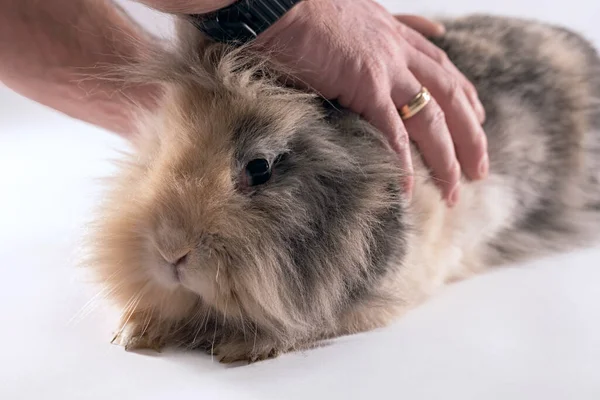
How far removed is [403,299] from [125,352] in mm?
517

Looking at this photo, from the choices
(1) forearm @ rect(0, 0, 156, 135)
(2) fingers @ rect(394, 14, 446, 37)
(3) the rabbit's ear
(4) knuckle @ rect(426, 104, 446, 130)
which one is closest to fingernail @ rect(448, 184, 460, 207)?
(4) knuckle @ rect(426, 104, 446, 130)

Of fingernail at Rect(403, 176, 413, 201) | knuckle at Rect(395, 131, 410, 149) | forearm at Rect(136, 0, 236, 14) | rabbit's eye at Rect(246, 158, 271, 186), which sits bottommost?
fingernail at Rect(403, 176, 413, 201)

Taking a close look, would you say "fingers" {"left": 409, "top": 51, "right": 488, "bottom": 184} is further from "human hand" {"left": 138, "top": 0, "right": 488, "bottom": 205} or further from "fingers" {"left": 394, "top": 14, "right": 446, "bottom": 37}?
"fingers" {"left": 394, "top": 14, "right": 446, "bottom": 37}

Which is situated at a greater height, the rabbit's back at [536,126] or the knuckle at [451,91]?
the knuckle at [451,91]

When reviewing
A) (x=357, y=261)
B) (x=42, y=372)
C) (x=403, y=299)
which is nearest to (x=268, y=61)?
(x=357, y=261)

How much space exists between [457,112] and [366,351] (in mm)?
556

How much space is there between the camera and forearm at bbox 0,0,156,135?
1.71 meters

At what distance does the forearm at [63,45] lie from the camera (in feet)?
5.62

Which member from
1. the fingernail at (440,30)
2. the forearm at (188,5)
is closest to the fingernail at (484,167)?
the fingernail at (440,30)

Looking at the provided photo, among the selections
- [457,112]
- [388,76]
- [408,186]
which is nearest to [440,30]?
[457,112]

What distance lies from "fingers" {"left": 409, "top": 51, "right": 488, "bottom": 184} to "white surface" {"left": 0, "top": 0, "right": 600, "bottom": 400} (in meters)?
0.28

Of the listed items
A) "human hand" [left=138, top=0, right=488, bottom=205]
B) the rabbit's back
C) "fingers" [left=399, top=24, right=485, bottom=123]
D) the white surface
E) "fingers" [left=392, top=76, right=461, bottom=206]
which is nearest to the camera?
the white surface

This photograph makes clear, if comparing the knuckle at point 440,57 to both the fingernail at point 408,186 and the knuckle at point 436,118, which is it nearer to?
the knuckle at point 436,118

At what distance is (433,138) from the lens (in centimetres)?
144
